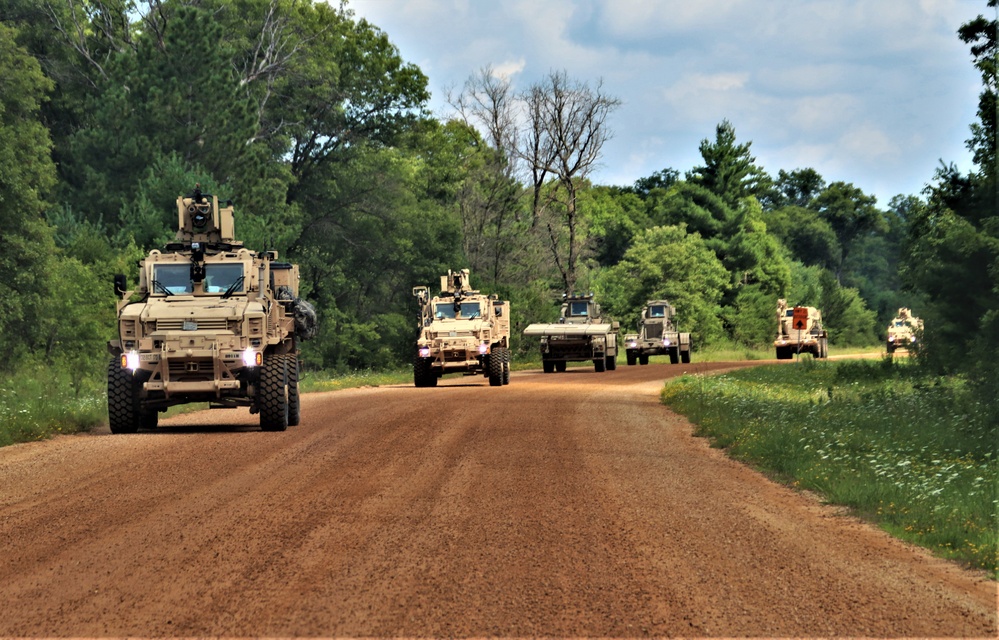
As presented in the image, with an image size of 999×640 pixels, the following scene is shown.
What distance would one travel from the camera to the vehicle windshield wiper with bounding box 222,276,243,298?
21641 millimetres

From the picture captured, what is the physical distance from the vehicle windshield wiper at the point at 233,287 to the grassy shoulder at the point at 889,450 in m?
8.35

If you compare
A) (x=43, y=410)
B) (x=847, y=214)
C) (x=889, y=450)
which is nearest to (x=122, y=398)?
(x=43, y=410)

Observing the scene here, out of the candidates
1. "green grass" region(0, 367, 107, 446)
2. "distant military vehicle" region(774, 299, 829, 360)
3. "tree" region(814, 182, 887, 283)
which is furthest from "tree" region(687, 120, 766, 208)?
"green grass" region(0, 367, 107, 446)

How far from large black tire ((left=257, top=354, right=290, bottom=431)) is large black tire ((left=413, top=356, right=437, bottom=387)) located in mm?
16410

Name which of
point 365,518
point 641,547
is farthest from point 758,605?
point 365,518

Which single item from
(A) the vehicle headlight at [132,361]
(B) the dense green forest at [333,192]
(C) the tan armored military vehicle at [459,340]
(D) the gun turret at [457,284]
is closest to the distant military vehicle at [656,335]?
(B) the dense green forest at [333,192]

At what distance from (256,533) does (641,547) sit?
125 inches

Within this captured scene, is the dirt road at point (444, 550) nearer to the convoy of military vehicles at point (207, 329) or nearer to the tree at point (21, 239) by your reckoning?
the convoy of military vehicles at point (207, 329)

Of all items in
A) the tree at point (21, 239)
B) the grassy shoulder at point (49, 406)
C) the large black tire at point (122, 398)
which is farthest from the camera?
the tree at point (21, 239)

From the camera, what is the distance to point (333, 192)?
65.7m

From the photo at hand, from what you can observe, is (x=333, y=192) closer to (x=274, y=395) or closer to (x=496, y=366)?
(x=496, y=366)

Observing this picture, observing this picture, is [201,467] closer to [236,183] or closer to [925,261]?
[925,261]

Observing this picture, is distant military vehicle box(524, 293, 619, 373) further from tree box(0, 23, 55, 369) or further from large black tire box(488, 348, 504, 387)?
tree box(0, 23, 55, 369)

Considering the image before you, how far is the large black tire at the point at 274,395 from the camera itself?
67.2 ft
